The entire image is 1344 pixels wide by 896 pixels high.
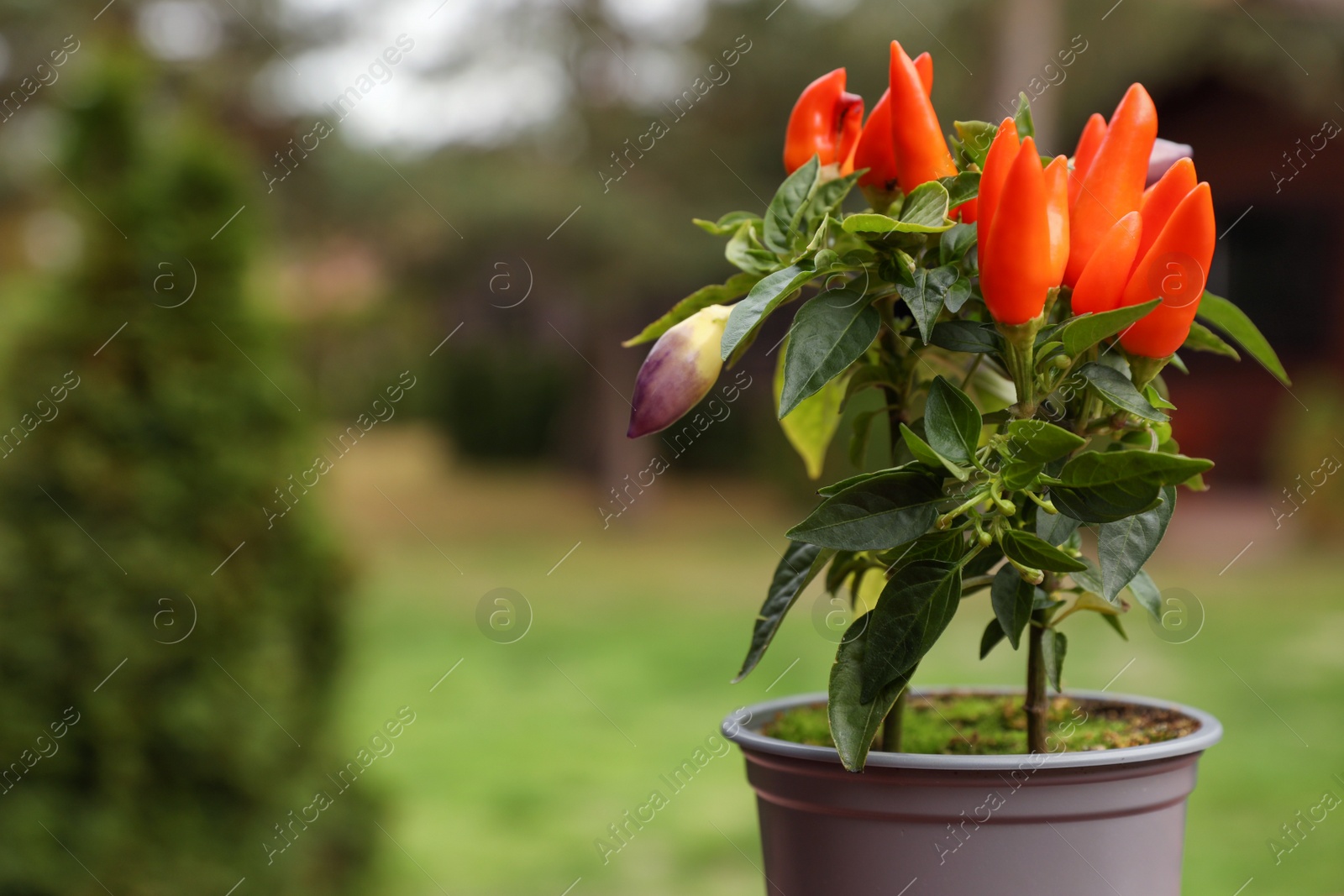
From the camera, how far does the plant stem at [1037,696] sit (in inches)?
28.4

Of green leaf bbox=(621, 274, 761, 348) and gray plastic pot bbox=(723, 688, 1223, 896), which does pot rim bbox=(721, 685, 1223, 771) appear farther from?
green leaf bbox=(621, 274, 761, 348)

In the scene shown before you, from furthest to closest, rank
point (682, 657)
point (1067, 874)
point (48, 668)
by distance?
point (682, 657) → point (48, 668) → point (1067, 874)

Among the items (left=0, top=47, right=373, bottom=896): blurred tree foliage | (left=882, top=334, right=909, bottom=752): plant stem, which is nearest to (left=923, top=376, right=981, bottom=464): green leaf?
(left=882, top=334, right=909, bottom=752): plant stem

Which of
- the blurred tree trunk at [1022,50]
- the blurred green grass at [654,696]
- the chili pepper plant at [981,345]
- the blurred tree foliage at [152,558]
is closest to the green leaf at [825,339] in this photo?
the chili pepper plant at [981,345]

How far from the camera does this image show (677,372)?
2.18ft

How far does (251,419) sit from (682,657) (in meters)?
3.51

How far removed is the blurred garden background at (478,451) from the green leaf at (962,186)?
40cm

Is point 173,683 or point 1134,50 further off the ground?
point 173,683

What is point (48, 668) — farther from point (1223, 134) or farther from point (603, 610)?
point (1223, 134)

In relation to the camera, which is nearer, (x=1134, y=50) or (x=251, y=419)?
(x=251, y=419)

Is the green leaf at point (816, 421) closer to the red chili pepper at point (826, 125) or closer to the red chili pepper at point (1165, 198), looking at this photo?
the red chili pepper at point (826, 125)

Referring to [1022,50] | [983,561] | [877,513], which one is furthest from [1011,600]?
[1022,50]

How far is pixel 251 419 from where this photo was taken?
223 cm

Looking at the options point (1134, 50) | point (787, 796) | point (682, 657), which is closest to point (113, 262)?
point (787, 796)
